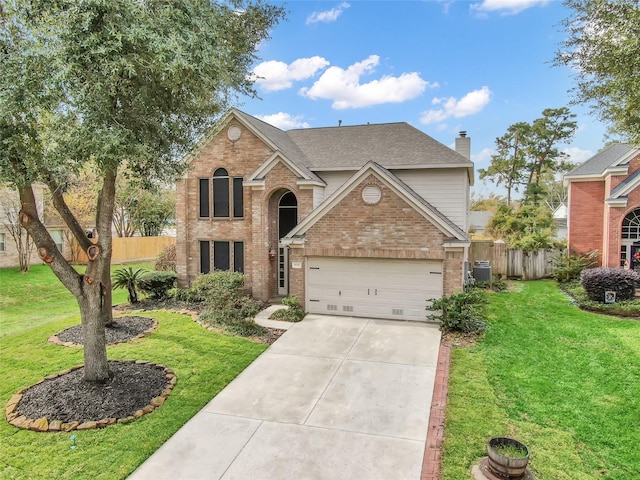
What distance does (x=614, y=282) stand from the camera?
1345 cm

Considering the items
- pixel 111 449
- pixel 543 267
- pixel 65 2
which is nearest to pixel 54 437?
pixel 111 449

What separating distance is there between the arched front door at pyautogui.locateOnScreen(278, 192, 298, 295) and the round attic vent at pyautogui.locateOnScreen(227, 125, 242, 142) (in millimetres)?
2906

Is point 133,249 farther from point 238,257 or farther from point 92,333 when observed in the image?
point 92,333

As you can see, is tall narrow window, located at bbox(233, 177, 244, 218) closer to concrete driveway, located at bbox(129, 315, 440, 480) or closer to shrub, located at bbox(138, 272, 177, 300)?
shrub, located at bbox(138, 272, 177, 300)

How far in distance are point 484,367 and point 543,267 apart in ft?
45.1

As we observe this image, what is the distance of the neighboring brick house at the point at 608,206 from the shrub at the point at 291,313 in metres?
14.6

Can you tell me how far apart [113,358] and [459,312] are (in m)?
8.94

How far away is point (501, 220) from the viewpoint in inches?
1080

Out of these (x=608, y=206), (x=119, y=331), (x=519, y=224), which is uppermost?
(x=608, y=206)

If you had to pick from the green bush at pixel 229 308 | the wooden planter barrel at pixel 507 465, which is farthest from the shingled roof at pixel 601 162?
the wooden planter barrel at pixel 507 465

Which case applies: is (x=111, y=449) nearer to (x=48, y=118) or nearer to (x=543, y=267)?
(x=48, y=118)

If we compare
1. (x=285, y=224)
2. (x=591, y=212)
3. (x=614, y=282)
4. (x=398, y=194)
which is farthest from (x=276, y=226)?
(x=591, y=212)

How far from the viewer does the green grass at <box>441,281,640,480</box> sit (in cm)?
546

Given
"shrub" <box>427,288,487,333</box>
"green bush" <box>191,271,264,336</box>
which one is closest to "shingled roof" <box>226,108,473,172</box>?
"green bush" <box>191,271,264,336</box>
